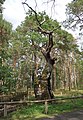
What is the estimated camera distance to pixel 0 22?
1254 inches

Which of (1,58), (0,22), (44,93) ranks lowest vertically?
(44,93)

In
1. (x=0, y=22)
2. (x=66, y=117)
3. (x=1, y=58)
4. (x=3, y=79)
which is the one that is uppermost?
(x=0, y=22)

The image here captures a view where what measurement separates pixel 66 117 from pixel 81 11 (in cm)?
1396

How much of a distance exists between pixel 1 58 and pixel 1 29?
15.3m

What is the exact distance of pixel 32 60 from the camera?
155 ft

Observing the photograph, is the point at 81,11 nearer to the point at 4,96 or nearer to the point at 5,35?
the point at 4,96

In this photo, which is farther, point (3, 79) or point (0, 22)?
point (0, 22)

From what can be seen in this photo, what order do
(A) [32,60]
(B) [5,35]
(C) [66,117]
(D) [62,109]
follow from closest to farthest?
1. (C) [66,117]
2. (D) [62,109]
3. (B) [5,35]
4. (A) [32,60]

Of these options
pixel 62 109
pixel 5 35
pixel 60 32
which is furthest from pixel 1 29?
pixel 62 109

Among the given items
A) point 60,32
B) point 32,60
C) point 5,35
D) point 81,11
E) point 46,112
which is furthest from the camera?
point 32,60

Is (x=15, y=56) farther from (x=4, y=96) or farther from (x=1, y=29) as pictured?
(x=4, y=96)

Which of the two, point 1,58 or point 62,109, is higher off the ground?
point 1,58

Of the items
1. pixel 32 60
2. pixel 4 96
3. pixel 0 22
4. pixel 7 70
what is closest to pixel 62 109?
pixel 7 70

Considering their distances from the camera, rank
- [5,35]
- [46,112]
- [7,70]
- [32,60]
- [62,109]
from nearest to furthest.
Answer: [46,112] < [62,109] < [7,70] < [5,35] < [32,60]
